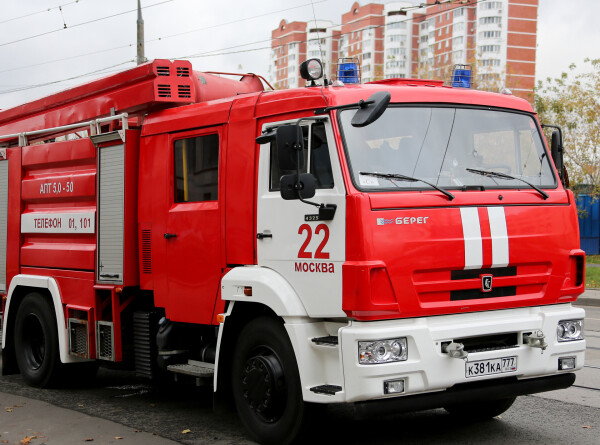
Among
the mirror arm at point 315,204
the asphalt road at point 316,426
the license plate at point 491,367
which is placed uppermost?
the mirror arm at point 315,204

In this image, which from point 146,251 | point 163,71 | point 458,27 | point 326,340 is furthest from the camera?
point 458,27

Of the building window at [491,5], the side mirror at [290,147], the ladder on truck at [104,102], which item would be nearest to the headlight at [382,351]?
the side mirror at [290,147]

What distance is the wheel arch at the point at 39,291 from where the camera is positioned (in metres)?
8.35

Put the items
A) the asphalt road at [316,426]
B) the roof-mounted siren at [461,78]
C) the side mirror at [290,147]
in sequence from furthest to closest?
the roof-mounted siren at [461,78] < the asphalt road at [316,426] < the side mirror at [290,147]

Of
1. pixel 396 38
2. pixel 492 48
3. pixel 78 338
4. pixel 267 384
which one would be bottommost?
pixel 78 338

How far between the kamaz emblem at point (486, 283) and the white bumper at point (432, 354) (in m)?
0.17

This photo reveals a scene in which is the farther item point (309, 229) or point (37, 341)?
point (37, 341)

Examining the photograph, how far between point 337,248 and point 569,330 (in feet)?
6.23

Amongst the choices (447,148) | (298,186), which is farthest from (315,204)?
(447,148)

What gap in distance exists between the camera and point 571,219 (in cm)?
628

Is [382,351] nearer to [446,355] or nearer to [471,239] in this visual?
[446,355]

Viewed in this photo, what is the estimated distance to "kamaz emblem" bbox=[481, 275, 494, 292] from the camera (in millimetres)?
5801

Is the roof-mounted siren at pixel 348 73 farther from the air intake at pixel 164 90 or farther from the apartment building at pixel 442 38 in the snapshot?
the apartment building at pixel 442 38

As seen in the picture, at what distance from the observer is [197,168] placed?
700cm
